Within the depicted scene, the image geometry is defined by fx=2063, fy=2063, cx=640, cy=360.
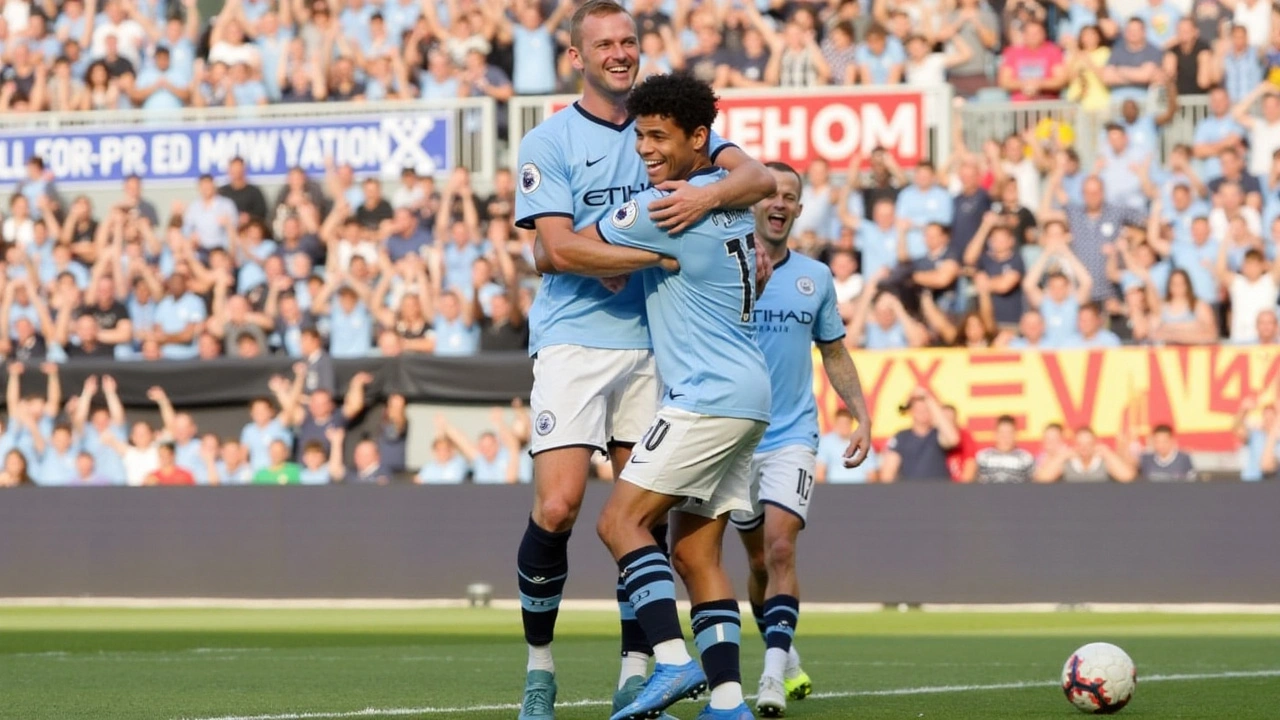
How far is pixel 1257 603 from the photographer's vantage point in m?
16.7

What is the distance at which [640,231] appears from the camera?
6859 millimetres

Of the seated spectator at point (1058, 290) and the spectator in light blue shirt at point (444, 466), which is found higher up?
the seated spectator at point (1058, 290)

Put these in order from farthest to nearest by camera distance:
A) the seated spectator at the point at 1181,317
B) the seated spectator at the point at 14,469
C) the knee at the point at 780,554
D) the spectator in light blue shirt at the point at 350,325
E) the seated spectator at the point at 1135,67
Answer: the spectator in light blue shirt at the point at 350,325, the seated spectator at the point at 14,469, the seated spectator at the point at 1135,67, the seated spectator at the point at 1181,317, the knee at the point at 780,554

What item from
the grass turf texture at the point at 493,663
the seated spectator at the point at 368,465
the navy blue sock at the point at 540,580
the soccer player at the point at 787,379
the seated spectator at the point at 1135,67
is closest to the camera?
the navy blue sock at the point at 540,580

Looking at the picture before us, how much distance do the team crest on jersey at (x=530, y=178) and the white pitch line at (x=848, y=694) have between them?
2079mm

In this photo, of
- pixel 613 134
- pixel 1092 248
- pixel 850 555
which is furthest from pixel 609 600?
pixel 613 134

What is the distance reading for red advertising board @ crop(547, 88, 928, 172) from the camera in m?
20.8

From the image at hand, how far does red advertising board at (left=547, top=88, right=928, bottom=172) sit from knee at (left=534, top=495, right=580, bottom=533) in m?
13.8

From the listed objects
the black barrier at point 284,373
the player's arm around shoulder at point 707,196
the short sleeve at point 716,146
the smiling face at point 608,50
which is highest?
the smiling face at point 608,50

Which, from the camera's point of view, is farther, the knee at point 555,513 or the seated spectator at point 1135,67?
the seated spectator at point 1135,67

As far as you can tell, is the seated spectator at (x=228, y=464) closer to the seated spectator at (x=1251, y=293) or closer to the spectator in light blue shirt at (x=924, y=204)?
the spectator in light blue shirt at (x=924, y=204)

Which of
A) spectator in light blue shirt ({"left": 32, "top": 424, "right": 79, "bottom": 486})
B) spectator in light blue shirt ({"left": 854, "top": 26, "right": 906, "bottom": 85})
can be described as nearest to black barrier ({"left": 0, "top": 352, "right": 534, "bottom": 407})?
spectator in light blue shirt ({"left": 32, "top": 424, "right": 79, "bottom": 486})

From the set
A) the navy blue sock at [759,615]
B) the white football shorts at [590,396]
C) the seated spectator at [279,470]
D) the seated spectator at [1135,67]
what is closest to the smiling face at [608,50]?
the white football shorts at [590,396]

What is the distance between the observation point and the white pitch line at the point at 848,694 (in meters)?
7.75
